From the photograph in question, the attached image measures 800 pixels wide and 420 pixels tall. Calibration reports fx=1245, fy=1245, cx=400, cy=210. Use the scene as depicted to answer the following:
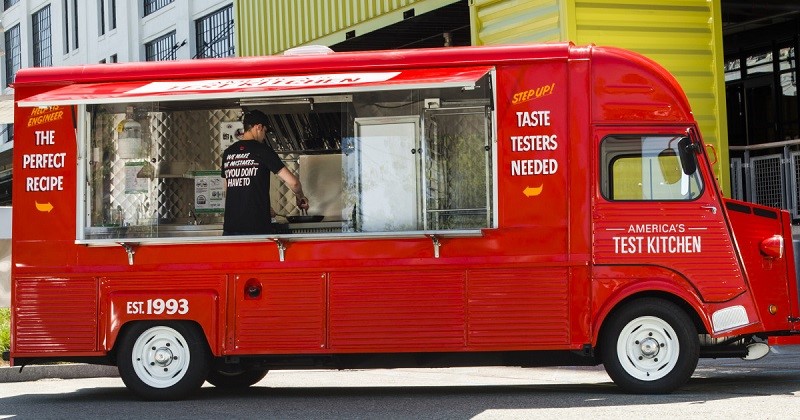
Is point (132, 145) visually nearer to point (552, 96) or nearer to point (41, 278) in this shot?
point (41, 278)

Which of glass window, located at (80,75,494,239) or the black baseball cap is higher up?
the black baseball cap

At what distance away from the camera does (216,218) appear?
1163cm

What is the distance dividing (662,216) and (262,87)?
3.48 metres

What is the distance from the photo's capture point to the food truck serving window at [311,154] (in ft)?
34.8

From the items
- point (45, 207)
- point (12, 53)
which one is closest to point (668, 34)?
point (45, 207)

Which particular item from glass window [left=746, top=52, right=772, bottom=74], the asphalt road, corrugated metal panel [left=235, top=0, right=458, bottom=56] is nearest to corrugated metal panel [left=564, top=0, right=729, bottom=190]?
the asphalt road

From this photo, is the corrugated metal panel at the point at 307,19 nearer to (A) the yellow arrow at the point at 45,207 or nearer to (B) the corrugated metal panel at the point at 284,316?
(B) the corrugated metal panel at the point at 284,316

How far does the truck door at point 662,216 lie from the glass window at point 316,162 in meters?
1.00

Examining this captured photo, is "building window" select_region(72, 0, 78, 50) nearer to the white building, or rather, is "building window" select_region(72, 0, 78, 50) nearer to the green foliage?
the white building

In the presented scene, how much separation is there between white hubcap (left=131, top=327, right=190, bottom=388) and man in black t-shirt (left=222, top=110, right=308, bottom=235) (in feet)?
3.45

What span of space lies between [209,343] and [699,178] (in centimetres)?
435

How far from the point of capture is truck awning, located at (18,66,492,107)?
1026 cm

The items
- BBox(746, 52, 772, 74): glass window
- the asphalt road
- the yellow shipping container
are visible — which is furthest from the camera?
BBox(746, 52, 772, 74): glass window

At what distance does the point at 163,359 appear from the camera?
10.7 metres
